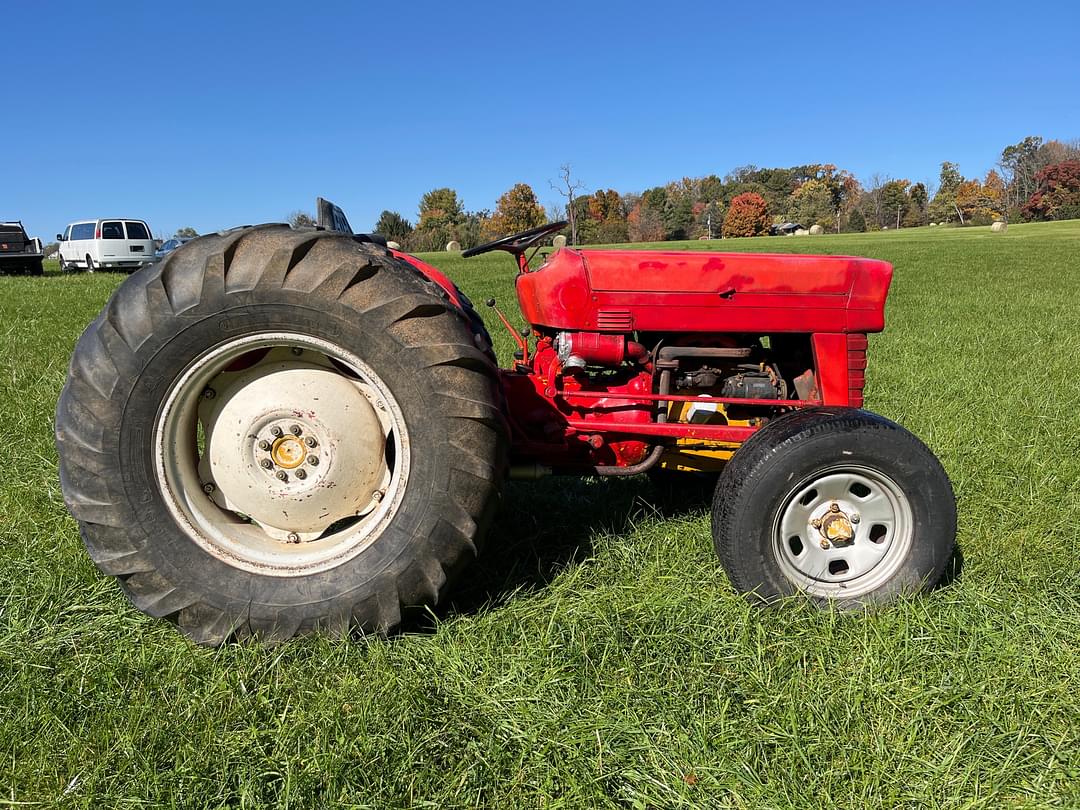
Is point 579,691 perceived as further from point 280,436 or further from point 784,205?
point 784,205

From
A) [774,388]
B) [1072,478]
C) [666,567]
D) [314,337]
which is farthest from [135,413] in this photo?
[1072,478]

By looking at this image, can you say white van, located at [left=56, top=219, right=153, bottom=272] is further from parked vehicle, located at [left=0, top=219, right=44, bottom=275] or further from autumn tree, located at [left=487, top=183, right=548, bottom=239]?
autumn tree, located at [left=487, top=183, right=548, bottom=239]

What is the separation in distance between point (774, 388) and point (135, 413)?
2.47 meters

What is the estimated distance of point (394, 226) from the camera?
56594 mm

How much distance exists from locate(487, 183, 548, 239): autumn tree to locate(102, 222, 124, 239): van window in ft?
140

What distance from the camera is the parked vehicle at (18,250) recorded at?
21578 millimetres

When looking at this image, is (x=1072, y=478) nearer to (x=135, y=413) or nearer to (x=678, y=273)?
(x=678, y=273)

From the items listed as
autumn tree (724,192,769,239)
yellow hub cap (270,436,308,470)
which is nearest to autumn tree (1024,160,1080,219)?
autumn tree (724,192,769,239)

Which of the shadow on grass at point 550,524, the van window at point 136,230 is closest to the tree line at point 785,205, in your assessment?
the van window at point 136,230

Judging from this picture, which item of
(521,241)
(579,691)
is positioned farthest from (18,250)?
(579,691)

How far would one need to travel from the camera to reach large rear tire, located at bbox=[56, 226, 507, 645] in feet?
7.17

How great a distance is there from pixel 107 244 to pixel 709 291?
24.5m

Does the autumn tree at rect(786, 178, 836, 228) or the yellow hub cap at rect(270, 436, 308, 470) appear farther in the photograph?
the autumn tree at rect(786, 178, 836, 228)

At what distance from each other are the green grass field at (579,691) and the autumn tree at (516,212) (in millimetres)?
62304
